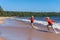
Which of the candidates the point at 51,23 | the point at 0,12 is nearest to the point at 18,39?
the point at 51,23

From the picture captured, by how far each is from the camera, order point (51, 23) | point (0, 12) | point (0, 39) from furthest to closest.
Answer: point (0, 12) → point (51, 23) → point (0, 39)

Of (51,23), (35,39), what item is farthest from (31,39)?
(51,23)

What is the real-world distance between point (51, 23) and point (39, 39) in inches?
185

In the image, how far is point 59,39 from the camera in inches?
485

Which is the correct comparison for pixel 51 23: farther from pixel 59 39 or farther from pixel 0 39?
pixel 0 39

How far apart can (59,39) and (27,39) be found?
2.10m

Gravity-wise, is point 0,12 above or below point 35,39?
below

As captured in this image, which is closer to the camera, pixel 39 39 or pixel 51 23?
→ pixel 39 39

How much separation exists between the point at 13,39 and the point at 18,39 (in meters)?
0.33

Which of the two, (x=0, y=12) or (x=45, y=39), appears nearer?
(x=45, y=39)

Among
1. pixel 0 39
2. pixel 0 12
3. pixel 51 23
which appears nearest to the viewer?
pixel 0 39

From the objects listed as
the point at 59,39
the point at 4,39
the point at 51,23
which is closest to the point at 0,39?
the point at 4,39

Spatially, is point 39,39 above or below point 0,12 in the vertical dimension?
above

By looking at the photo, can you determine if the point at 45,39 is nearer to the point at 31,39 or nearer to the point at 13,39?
the point at 31,39
